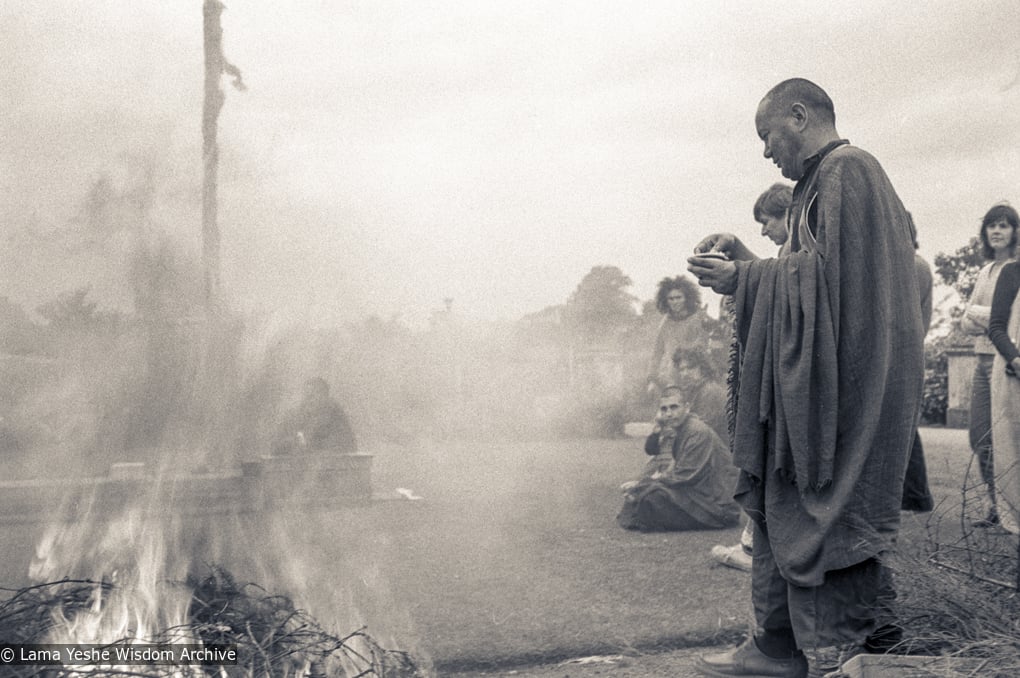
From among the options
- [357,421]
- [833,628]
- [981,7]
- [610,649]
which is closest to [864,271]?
[833,628]

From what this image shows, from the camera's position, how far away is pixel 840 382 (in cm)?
272

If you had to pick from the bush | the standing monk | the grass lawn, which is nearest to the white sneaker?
the grass lawn

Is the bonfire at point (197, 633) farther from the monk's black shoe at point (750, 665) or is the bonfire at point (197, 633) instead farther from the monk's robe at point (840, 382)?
the monk's robe at point (840, 382)

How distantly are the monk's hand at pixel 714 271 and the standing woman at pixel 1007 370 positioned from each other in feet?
8.78

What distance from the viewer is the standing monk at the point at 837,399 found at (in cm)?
266

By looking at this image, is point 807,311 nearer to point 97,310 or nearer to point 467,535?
point 467,535

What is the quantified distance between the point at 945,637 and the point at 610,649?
1.46 metres

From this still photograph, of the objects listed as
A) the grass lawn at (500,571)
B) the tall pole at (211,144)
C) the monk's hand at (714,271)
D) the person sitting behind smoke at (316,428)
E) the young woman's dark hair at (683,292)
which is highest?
the tall pole at (211,144)

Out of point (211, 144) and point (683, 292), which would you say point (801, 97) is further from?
point (211, 144)

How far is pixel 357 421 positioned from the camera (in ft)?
35.5

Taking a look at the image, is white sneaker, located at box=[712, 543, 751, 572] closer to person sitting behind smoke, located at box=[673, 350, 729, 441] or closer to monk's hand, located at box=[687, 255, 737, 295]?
person sitting behind smoke, located at box=[673, 350, 729, 441]

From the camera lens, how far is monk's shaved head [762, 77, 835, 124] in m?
2.90

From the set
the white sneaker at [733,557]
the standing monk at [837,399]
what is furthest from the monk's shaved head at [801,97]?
the white sneaker at [733,557]

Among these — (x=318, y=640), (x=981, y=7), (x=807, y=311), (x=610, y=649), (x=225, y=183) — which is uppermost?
(x=981, y=7)
